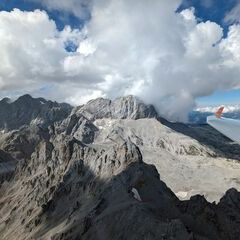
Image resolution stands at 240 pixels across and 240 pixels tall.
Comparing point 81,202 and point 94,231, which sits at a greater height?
point 81,202

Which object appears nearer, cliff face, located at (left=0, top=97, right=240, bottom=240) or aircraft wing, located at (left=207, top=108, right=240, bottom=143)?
aircraft wing, located at (left=207, top=108, right=240, bottom=143)

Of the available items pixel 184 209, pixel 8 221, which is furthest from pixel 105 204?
pixel 8 221

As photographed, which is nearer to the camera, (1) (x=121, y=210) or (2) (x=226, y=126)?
(2) (x=226, y=126)

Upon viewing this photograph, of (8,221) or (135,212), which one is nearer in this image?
(135,212)

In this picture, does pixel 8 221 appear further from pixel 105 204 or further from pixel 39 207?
pixel 105 204

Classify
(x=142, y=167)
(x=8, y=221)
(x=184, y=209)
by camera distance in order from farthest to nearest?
(x=8, y=221) → (x=142, y=167) → (x=184, y=209)

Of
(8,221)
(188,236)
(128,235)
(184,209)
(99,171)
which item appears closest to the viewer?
(188,236)

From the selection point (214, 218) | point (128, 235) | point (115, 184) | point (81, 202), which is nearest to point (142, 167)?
point (115, 184)

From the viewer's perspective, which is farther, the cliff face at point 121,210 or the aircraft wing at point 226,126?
the cliff face at point 121,210

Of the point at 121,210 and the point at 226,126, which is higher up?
the point at 121,210

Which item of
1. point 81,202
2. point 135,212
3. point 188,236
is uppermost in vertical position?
point 81,202
